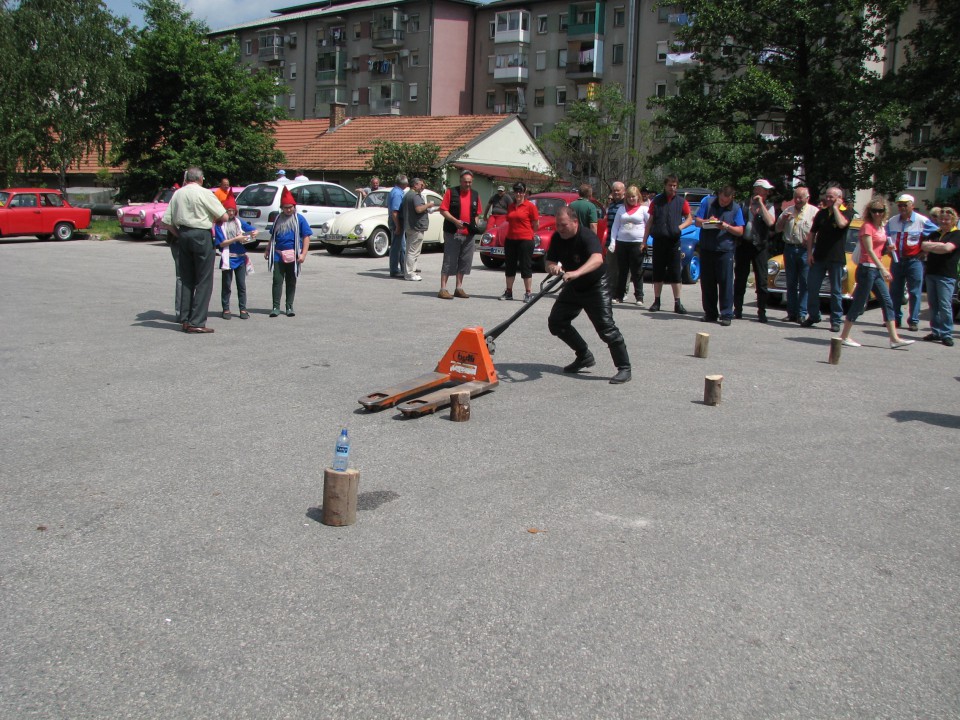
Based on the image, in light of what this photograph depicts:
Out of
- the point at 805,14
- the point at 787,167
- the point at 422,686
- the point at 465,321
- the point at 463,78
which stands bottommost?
the point at 422,686

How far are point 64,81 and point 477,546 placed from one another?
3410 cm

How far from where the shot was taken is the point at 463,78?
241ft

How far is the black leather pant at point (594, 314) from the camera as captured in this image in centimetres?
892

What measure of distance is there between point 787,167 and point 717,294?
40.4ft

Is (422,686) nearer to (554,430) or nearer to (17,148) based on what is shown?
(554,430)

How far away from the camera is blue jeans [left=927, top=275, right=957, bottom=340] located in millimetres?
12109

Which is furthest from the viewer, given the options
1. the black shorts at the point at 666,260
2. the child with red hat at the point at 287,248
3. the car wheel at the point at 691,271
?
the car wheel at the point at 691,271

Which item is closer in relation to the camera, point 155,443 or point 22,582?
point 22,582

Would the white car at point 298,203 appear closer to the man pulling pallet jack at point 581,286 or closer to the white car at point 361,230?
the white car at point 361,230

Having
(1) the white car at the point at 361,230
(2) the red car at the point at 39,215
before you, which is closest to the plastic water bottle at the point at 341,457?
(1) the white car at the point at 361,230

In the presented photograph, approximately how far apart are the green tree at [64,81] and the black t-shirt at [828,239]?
27.7m

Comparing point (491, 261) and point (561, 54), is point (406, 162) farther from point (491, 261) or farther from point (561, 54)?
point (561, 54)

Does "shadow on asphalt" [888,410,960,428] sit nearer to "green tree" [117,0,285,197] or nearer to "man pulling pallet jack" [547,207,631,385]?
"man pulling pallet jack" [547,207,631,385]

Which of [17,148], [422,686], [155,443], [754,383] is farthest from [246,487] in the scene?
[17,148]
